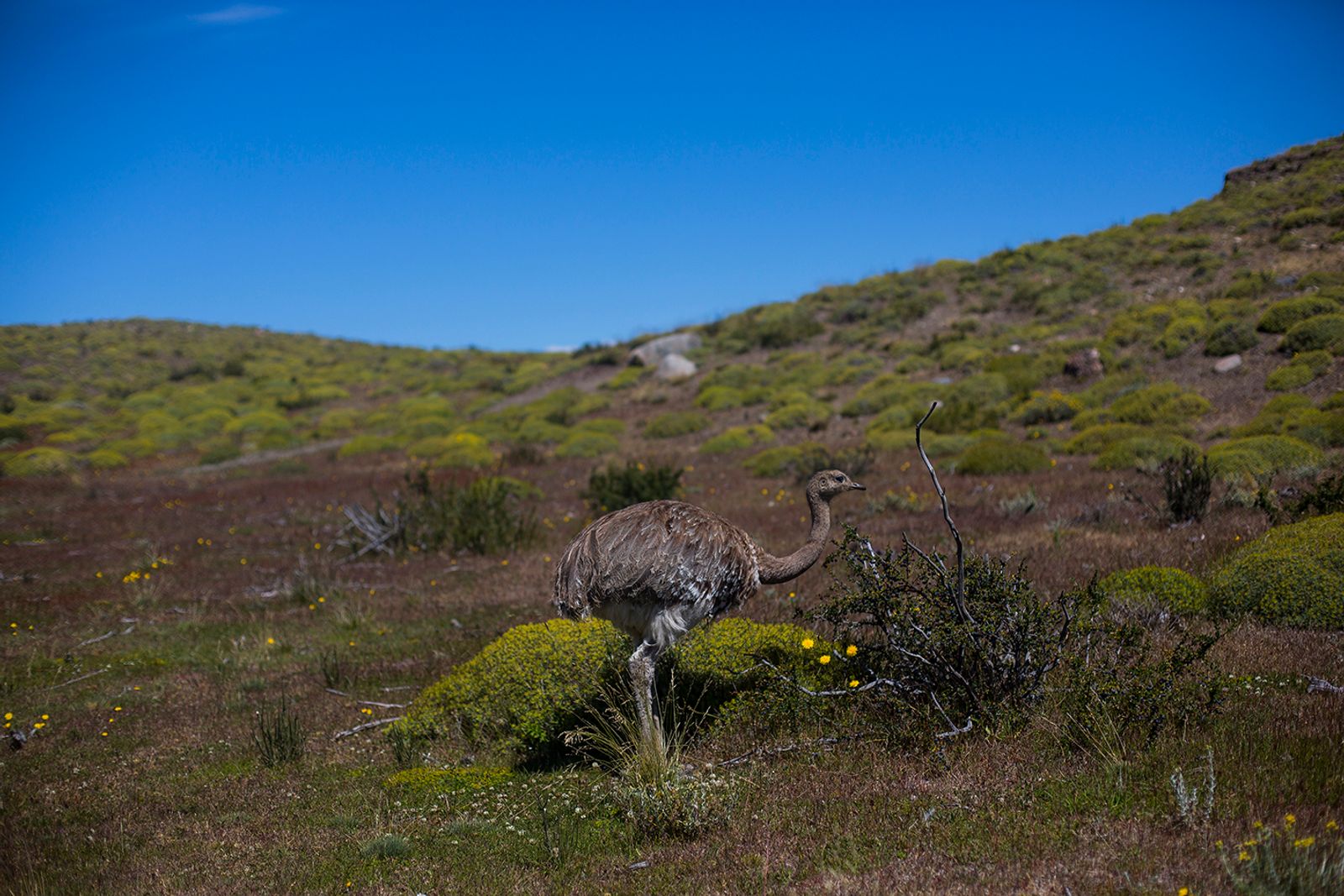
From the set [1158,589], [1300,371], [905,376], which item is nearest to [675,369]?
[905,376]

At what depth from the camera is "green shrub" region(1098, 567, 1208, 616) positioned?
7.25 metres

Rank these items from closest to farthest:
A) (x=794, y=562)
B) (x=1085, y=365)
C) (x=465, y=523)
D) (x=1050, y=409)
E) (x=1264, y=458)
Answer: (x=794, y=562) < (x=1264, y=458) < (x=465, y=523) < (x=1050, y=409) < (x=1085, y=365)

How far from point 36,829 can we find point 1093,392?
20853mm

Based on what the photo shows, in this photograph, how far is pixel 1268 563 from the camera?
715 centimetres

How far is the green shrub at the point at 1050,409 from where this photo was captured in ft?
67.4

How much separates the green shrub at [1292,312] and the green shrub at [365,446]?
2559 cm

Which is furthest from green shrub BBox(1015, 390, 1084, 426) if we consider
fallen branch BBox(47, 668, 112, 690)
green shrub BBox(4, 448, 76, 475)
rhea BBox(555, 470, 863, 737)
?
green shrub BBox(4, 448, 76, 475)

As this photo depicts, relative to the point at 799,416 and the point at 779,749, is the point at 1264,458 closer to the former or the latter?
the point at 779,749

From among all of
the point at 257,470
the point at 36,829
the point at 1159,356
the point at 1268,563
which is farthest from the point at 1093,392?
the point at 257,470

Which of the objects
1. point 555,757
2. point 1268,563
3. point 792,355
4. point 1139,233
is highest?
point 1139,233

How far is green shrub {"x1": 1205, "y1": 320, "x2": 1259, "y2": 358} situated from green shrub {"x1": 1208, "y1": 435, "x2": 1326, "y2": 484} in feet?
29.5

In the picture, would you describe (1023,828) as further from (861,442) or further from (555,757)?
(861,442)

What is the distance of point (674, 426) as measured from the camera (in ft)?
90.8

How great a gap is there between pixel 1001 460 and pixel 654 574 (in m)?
12.0
